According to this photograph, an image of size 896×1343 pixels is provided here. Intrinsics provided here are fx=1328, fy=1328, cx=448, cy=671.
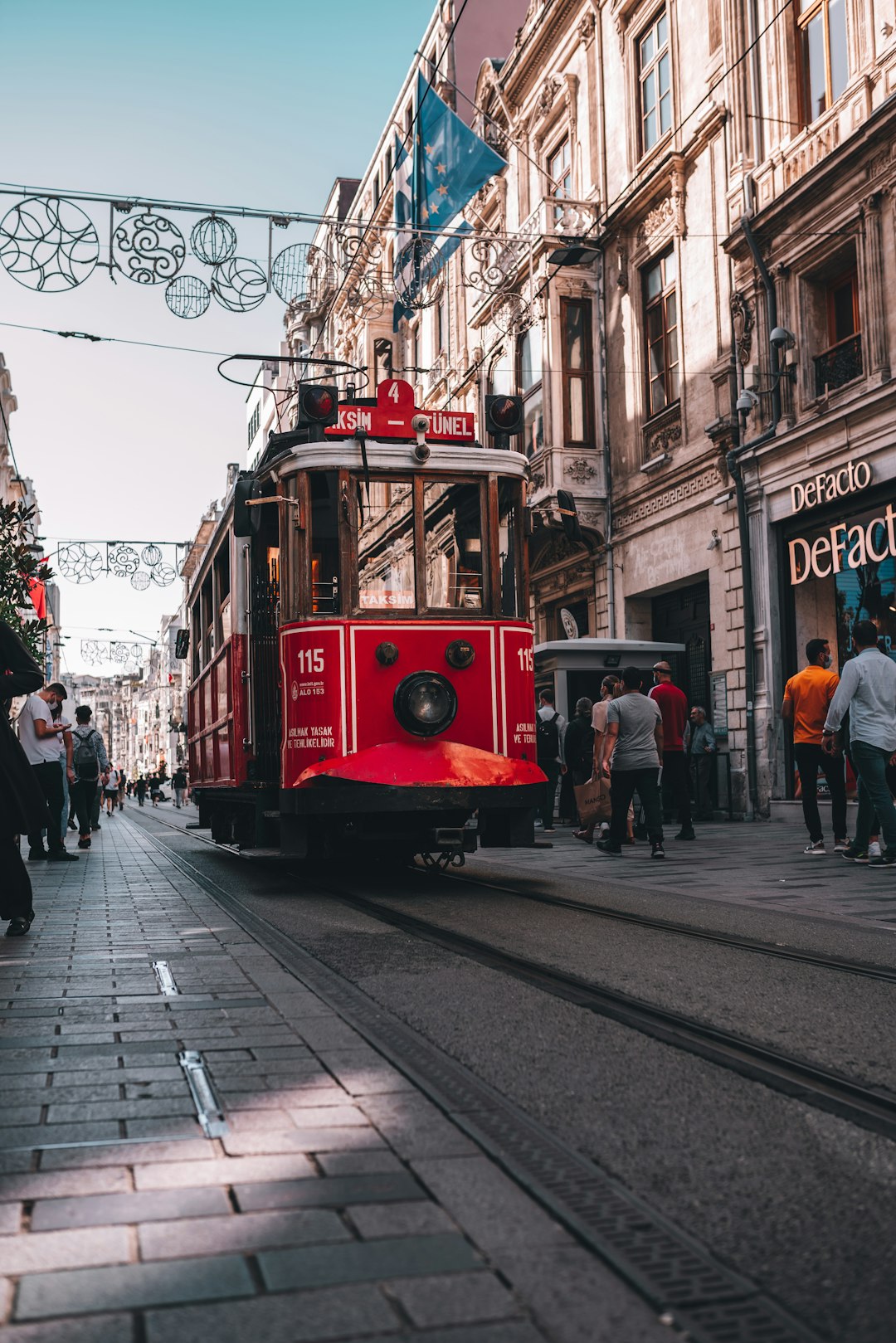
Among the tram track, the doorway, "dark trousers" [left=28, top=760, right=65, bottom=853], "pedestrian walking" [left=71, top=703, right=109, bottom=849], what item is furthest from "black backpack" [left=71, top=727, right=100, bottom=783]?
the tram track

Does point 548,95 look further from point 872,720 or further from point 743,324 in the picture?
point 872,720

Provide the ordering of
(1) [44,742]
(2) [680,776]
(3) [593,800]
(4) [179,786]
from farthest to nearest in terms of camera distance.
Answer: (4) [179,786]
(2) [680,776]
(3) [593,800]
(1) [44,742]

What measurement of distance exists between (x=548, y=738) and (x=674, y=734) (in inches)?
116

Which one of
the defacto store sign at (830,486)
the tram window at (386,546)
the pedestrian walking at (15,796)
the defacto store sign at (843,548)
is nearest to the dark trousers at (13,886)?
the pedestrian walking at (15,796)

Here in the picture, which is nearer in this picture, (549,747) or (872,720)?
(872,720)

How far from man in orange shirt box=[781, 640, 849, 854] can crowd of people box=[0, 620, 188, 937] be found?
6.52 meters

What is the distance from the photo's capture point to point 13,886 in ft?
23.1

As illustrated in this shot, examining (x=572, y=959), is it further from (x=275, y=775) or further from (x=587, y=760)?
(x=587, y=760)

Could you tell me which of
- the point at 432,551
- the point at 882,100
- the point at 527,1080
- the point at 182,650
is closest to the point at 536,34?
the point at 882,100

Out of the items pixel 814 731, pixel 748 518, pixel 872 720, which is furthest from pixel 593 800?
pixel 748 518

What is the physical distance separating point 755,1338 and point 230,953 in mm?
4617

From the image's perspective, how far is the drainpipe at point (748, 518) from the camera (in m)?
18.5

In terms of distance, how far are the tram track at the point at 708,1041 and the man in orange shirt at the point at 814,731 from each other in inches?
233

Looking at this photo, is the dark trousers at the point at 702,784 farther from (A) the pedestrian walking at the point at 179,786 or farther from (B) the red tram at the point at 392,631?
(A) the pedestrian walking at the point at 179,786
